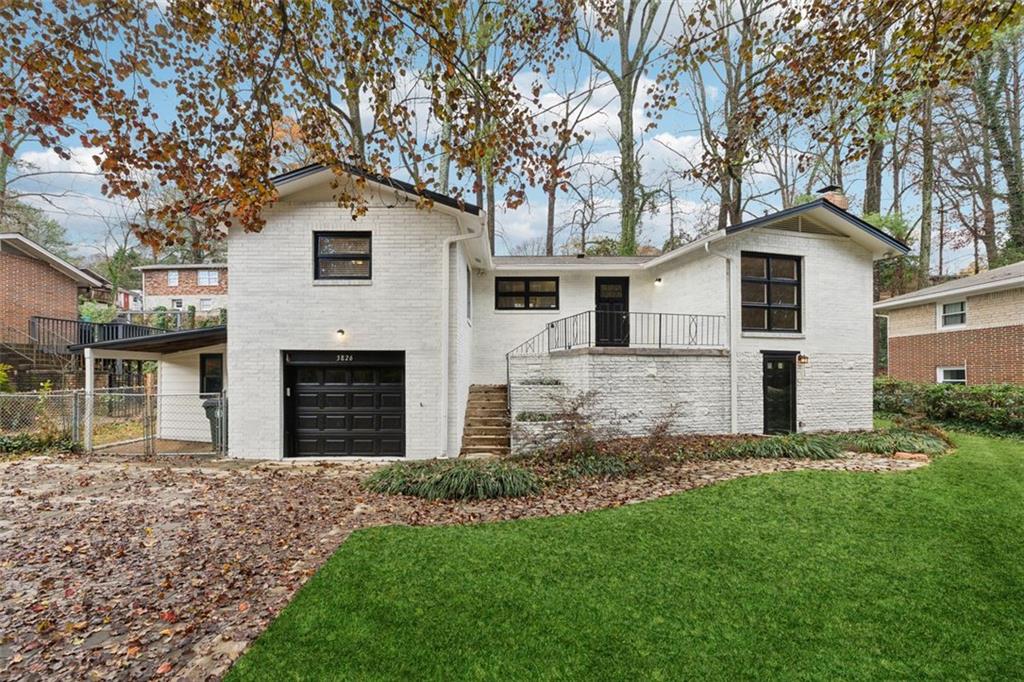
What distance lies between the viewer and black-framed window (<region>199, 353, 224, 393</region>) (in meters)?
11.9

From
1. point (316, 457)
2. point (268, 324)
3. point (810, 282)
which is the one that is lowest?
point (316, 457)

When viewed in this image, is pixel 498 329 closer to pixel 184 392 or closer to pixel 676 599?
pixel 184 392

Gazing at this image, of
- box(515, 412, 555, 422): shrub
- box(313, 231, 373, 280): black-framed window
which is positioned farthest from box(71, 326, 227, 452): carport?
box(515, 412, 555, 422): shrub

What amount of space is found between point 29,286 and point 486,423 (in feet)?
73.4

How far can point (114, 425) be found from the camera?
12734 millimetres

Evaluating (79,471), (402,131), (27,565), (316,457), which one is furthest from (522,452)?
(79,471)

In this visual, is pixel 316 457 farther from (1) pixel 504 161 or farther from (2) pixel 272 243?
(1) pixel 504 161

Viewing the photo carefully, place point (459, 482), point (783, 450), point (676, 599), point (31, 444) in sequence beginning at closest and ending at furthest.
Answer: point (676, 599) < point (459, 482) < point (783, 450) < point (31, 444)

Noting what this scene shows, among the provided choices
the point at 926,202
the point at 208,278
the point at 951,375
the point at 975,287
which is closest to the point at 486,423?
the point at 975,287

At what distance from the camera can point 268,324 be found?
9367 mm

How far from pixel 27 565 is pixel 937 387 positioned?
19835mm

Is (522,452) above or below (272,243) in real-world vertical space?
below

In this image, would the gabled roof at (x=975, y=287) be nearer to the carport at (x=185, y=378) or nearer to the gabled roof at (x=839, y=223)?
the gabled roof at (x=839, y=223)

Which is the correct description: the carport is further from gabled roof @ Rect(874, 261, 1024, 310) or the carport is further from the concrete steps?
gabled roof @ Rect(874, 261, 1024, 310)
